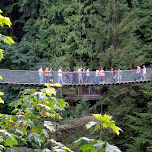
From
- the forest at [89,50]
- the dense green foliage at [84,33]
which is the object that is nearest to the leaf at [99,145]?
the forest at [89,50]

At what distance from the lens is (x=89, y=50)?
78.9 feet

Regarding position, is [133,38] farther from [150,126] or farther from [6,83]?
[6,83]

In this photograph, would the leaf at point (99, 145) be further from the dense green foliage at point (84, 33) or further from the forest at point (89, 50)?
the dense green foliage at point (84, 33)

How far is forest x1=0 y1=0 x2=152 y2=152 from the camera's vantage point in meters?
19.2

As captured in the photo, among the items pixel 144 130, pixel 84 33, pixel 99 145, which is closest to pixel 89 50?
pixel 84 33

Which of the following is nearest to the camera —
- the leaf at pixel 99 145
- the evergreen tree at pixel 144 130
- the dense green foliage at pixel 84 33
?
the leaf at pixel 99 145

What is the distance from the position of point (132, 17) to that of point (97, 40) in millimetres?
2433

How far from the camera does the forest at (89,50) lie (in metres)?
19.2

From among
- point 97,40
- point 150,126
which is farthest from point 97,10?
point 150,126

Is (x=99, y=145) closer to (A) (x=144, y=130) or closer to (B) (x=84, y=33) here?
(A) (x=144, y=130)

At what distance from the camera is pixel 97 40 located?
22594mm

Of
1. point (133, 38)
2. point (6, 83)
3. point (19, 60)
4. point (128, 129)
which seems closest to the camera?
point (6, 83)

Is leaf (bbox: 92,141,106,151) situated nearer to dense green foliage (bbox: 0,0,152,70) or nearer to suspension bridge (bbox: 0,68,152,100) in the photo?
suspension bridge (bbox: 0,68,152,100)

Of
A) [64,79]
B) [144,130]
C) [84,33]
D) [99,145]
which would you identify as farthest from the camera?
[84,33]
